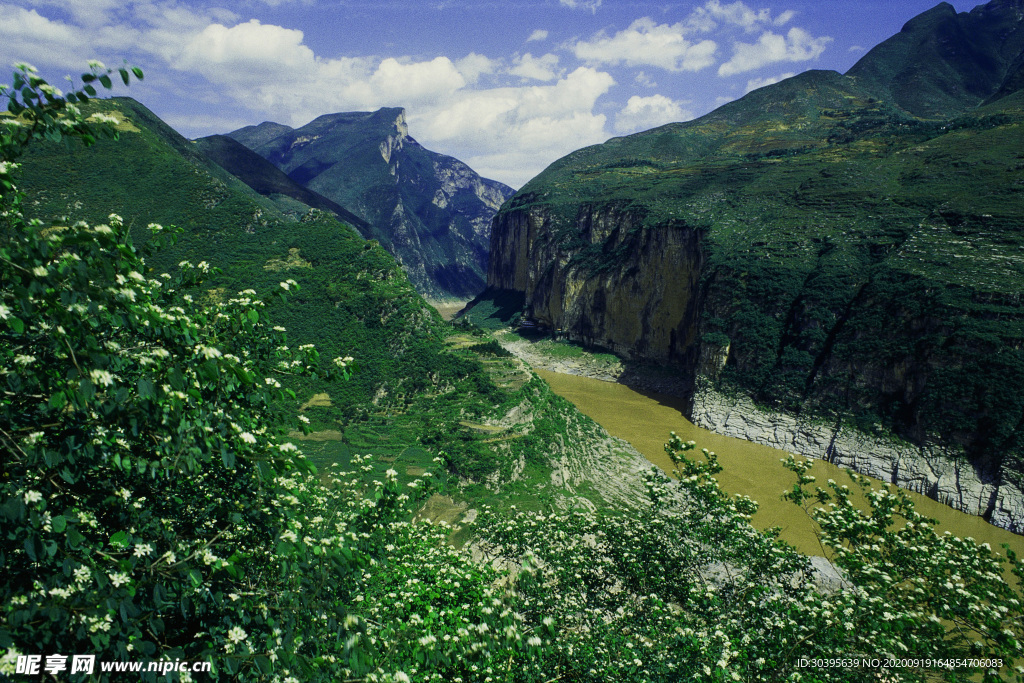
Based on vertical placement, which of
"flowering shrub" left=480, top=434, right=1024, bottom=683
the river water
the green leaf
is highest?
the green leaf

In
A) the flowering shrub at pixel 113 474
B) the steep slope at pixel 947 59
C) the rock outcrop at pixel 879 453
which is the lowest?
the rock outcrop at pixel 879 453

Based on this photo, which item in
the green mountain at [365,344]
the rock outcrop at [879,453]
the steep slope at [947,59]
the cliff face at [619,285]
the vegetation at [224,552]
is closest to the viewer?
the vegetation at [224,552]

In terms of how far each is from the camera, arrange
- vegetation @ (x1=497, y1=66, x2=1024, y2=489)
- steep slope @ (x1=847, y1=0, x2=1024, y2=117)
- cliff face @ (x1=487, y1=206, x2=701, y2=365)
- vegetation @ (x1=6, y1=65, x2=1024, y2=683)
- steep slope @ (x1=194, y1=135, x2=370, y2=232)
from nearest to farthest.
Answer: vegetation @ (x1=6, y1=65, x2=1024, y2=683), vegetation @ (x1=497, y1=66, x2=1024, y2=489), cliff face @ (x1=487, y1=206, x2=701, y2=365), steep slope @ (x1=194, y1=135, x2=370, y2=232), steep slope @ (x1=847, y1=0, x2=1024, y2=117)

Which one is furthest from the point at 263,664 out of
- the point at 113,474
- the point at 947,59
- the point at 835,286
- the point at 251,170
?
the point at 947,59

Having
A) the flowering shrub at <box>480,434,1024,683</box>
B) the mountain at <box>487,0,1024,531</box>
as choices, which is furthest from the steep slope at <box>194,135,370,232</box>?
the flowering shrub at <box>480,434,1024,683</box>

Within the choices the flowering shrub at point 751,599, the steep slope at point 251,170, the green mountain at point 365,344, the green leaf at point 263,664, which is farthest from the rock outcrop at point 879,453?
the steep slope at point 251,170

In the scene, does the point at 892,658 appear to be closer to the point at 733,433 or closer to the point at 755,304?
the point at 733,433

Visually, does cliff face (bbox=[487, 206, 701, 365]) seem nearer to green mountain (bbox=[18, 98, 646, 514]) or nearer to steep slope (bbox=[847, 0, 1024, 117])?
green mountain (bbox=[18, 98, 646, 514])

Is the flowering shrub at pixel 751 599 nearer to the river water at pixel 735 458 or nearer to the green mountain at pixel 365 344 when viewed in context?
the river water at pixel 735 458
